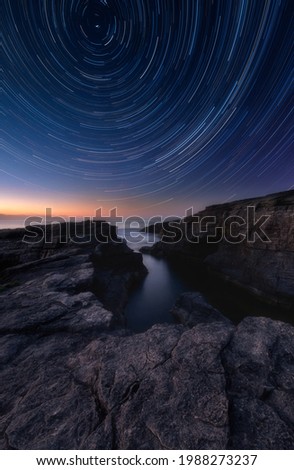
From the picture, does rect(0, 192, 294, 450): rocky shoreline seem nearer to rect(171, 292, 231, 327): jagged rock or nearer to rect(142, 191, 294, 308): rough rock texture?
rect(171, 292, 231, 327): jagged rock

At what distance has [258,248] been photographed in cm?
2369

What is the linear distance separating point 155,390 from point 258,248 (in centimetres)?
2458

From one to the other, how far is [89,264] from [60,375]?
1069 centimetres

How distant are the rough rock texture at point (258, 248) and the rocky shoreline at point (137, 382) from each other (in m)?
16.2

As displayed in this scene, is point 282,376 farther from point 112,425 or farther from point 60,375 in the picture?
point 60,375

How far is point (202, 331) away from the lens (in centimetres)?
662

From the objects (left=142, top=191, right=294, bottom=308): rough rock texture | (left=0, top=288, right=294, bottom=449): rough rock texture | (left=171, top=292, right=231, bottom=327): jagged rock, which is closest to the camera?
(left=0, top=288, right=294, bottom=449): rough rock texture

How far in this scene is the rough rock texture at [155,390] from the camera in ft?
12.2

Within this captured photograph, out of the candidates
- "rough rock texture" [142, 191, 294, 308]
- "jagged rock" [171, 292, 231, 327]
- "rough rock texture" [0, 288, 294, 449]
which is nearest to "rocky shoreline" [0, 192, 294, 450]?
"rough rock texture" [0, 288, 294, 449]

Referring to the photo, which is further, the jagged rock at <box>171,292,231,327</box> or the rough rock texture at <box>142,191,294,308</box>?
the rough rock texture at <box>142,191,294,308</box>

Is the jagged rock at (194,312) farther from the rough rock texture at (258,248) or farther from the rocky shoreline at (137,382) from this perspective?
the rough rock texture at (258,248)

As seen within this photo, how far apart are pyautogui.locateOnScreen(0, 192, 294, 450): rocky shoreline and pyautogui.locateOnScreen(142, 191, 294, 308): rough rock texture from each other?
16178 millimetres

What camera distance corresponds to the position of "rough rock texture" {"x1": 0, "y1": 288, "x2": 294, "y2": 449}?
373 cm

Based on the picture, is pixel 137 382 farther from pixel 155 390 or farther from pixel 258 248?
pixel 258 248
